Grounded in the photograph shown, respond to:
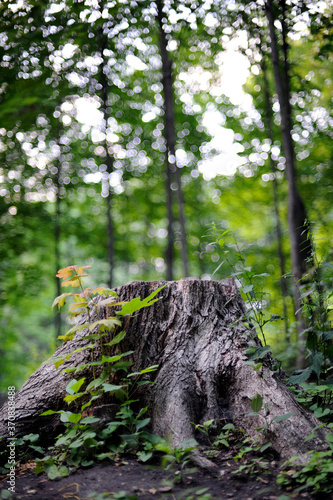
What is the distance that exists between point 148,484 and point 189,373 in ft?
3.45

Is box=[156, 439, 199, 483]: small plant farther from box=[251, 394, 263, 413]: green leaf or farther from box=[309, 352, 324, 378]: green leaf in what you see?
box=[309, 352, 324, 378]: green leaf

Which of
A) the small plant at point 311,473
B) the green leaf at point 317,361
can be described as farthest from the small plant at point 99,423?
the green leaf at point 317,361

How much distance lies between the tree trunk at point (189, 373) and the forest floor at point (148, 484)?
1.14ft

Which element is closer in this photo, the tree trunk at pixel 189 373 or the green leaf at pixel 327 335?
the green leaf at pixel 327 335

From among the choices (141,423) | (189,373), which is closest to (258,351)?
(189,373)

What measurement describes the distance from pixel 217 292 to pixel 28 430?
7.43 feet

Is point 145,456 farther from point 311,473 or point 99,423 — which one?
point 311,473

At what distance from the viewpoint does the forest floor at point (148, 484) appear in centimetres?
216

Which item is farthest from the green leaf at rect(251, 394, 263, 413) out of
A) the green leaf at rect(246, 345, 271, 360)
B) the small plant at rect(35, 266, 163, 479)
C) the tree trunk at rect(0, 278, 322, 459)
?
the small plant at rect(35, 266, 163, 479)

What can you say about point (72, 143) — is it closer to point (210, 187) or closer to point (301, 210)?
point (210, 187)

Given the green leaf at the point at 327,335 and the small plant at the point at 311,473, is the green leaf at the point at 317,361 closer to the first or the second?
the green leaf at the point at 327,335

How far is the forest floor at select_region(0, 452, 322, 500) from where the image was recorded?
2.16 m

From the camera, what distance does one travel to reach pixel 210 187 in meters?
16.8

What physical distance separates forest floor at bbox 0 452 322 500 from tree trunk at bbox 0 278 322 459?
35cm
